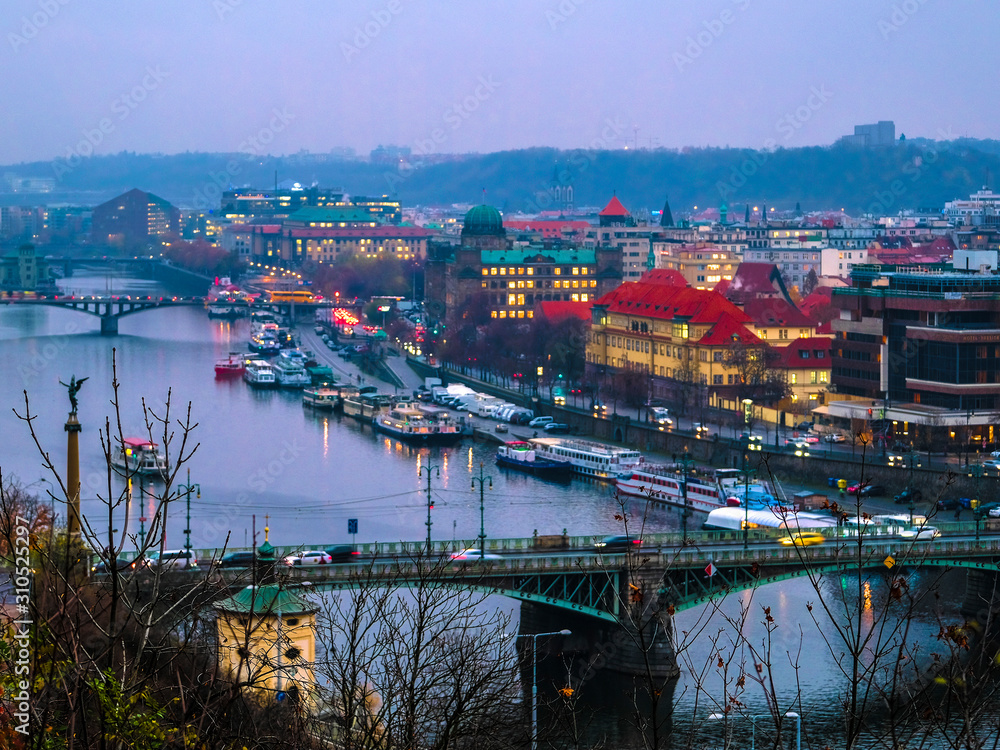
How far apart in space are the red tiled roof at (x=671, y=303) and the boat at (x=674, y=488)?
6.32m

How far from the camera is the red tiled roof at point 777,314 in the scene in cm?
2550

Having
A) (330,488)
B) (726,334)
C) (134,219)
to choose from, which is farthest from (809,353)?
(134,219)

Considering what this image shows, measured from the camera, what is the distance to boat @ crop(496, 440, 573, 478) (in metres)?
19.7

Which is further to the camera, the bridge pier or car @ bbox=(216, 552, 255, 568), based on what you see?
car @ bbox=(216, 552, 255, 568)

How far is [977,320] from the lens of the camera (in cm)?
1889

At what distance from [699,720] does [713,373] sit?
14.5 metres

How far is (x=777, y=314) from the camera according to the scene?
25.7 m

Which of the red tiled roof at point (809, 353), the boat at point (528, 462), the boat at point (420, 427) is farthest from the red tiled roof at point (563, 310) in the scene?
the boat at point (528, 462)

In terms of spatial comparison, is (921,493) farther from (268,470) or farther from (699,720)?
(699,720)

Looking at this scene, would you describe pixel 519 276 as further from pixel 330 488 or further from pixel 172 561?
pixel 172 561

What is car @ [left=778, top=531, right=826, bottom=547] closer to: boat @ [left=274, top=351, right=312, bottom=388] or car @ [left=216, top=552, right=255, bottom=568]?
car @ [left=216, top=552, right=255, bottom=568]

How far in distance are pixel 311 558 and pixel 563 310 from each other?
61.7ft

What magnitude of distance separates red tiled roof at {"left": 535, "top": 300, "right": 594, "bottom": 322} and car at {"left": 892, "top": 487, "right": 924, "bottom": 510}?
13132 millimetres

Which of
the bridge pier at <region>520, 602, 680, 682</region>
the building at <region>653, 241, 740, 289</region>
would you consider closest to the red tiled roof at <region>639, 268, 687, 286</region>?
the building at <region>653, 241, 740, 289</region>
